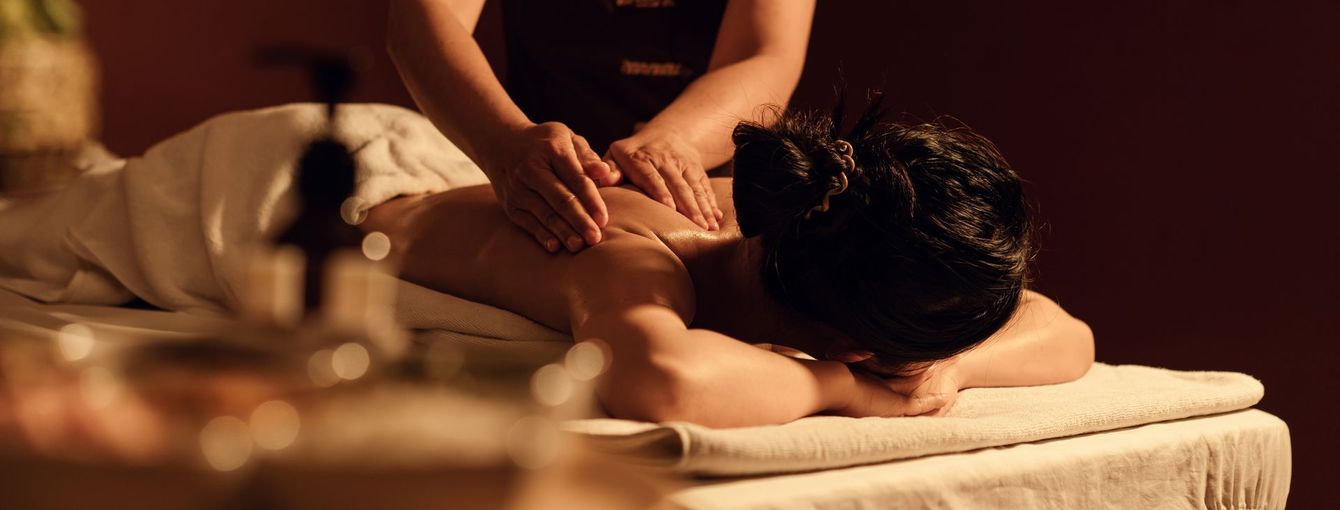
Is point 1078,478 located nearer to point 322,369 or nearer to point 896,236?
point 896,236

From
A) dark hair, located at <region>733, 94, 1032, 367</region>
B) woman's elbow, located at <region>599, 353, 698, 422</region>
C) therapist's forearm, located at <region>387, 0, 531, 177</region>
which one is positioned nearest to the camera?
woman's elbow, located at <region>599, 353, 698, 422</region>

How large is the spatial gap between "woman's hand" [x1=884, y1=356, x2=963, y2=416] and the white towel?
0.73 m

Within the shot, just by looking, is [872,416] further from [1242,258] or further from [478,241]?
[1242,258]

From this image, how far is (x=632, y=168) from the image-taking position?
4.23ft

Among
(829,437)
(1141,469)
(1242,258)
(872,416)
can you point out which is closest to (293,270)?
(829,437)

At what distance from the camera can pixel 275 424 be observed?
267 mm

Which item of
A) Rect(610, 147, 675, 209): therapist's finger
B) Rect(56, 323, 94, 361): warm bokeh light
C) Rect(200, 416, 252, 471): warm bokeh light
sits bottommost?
Rect(610, 147, 675, 209): therapist's finger

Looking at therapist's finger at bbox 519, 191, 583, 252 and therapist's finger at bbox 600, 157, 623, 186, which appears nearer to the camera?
therapist's finger at bbox 519, 191, 583, 252

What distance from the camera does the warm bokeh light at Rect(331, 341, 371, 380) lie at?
0.93 ft

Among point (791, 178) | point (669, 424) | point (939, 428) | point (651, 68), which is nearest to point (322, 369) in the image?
point (669, 424)

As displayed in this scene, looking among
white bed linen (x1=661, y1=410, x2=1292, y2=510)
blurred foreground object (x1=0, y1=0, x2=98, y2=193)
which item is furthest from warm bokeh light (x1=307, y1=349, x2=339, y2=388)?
blurred foreground object (x1=0, y1=0, x2=98, y2=193)

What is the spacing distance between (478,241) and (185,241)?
428 mm

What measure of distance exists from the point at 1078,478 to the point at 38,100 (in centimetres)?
163

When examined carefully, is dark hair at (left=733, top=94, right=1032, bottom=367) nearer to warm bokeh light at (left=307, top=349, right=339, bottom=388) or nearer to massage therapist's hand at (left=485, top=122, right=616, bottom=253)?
massage therapist's hand at (left=485, top=122, right=616, bottom=253)
